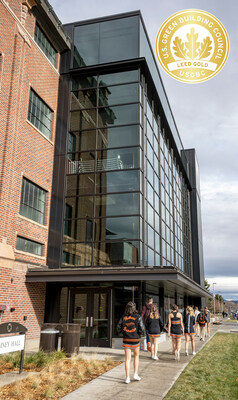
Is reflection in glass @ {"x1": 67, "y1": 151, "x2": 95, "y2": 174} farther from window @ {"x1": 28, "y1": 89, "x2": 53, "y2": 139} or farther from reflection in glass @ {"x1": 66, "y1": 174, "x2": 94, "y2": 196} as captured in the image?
window @ {"x1": 28, "y1": 89, "x2": 53, "y2": 139}

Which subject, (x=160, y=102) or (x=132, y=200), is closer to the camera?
(x=132, y=200)

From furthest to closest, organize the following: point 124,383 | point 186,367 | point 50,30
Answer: point 50,30 → point 186,367 → point 124,383

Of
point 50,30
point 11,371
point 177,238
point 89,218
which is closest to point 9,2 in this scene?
point 50,30

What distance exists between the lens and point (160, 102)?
24391 mm

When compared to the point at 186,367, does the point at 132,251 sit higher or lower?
higher

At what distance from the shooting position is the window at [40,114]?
720 inches

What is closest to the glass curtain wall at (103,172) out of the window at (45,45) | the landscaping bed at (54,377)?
the window at (45,45)

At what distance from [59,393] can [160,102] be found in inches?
793

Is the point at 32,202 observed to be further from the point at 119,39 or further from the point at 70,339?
the point at 119,39

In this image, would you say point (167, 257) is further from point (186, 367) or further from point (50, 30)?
point (50, 30)

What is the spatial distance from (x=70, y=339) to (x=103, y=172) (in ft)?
28.8

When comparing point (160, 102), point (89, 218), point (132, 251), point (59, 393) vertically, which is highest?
point (160, 102)

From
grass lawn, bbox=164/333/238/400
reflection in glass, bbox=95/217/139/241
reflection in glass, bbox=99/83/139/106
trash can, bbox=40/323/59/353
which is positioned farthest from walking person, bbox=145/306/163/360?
reflection in glass, bbox=99/83/139/106

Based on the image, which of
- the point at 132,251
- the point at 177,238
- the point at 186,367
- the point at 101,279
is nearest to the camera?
the point at 186,367
